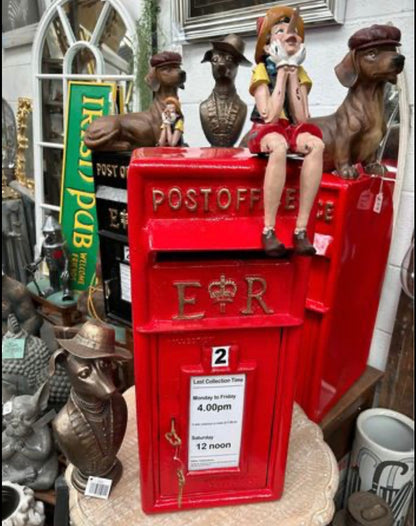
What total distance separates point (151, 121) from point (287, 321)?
787 millimetres

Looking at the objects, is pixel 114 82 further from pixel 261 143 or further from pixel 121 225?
pixel 261 143

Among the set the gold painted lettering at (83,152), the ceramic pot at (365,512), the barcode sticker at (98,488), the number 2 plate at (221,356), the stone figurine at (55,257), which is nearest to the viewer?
the number 2 plate at (221,356)

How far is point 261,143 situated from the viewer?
69 centimetres

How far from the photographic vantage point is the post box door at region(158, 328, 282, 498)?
0.82m

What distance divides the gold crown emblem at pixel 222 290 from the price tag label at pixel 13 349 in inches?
43.5

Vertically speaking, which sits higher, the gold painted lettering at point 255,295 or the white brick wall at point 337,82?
the white brick wall at point 337,82

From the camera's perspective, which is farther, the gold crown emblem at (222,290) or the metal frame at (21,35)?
the metal frame at (21,35)

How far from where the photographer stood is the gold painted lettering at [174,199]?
2.35 feet

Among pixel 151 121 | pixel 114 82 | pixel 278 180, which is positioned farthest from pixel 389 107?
pixel 114 82

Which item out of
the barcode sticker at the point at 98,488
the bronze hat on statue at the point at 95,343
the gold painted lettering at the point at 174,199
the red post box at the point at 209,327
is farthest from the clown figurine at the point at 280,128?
the barcode sticker at the point at 98,488

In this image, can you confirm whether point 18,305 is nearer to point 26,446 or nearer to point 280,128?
point 26,446

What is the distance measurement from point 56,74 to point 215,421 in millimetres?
1945

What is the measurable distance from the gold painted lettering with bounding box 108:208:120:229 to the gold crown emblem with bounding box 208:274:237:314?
0.79 meters

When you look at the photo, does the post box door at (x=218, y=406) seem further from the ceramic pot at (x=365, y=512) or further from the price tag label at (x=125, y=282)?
the price tag label at (x=125, y=282)
